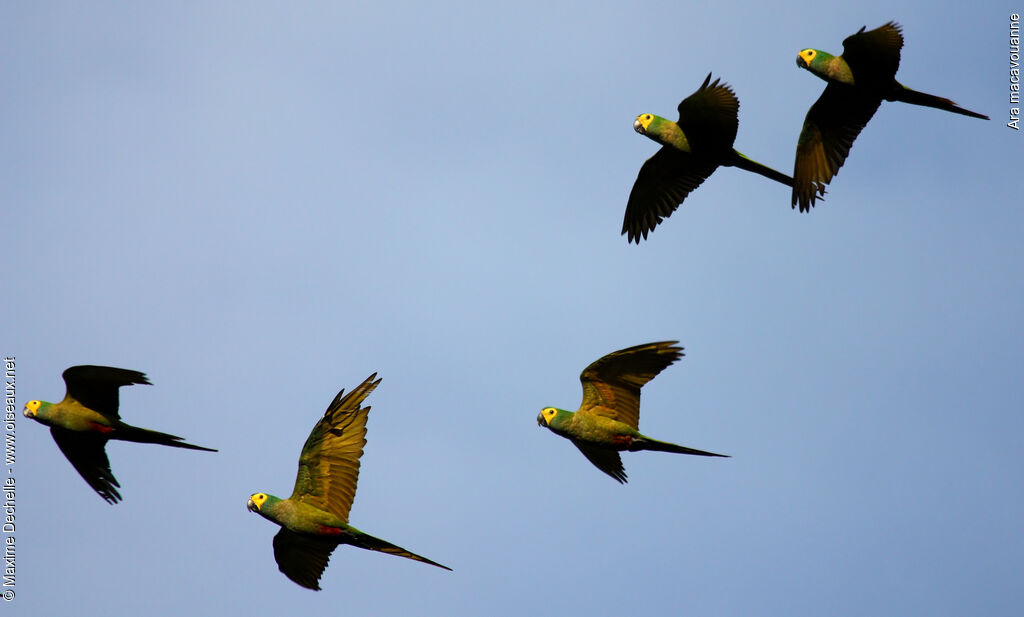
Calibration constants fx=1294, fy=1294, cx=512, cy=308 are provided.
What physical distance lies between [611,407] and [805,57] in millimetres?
7417

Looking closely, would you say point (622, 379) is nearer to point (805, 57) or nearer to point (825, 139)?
point (825, 139)

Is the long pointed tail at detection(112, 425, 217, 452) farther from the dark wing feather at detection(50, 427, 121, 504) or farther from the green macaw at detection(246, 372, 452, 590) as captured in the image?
the green macaw at detection(246, 372, 452, 590)

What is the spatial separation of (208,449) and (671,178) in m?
11.0

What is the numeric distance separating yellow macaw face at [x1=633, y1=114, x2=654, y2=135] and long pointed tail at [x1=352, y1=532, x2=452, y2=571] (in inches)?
374

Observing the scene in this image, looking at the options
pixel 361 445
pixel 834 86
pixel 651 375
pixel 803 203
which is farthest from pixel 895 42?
pixel 361 445

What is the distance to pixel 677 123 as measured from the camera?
82.4 ft

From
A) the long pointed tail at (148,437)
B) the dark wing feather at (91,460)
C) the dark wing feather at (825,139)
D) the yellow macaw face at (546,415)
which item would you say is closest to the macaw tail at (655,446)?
the yellow macaw face at (546,415)

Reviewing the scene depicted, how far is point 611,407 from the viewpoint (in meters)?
22.2

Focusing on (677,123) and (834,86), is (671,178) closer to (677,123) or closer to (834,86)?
(677,123)

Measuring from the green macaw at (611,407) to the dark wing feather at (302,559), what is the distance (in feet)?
14.6

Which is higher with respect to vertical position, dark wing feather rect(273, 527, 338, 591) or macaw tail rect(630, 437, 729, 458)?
macaw tail rect(630, 437, 729, 458)

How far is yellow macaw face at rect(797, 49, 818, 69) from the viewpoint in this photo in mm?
23578

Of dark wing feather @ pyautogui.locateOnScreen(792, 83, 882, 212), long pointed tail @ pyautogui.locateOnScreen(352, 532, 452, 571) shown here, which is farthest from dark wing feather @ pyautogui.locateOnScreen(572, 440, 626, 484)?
dark wing feather @ pyautogui.locateOnScreen(792, 83, 882, 212)

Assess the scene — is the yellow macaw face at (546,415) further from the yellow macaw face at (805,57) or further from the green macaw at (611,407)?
the yellow macaw face at (805,57)
